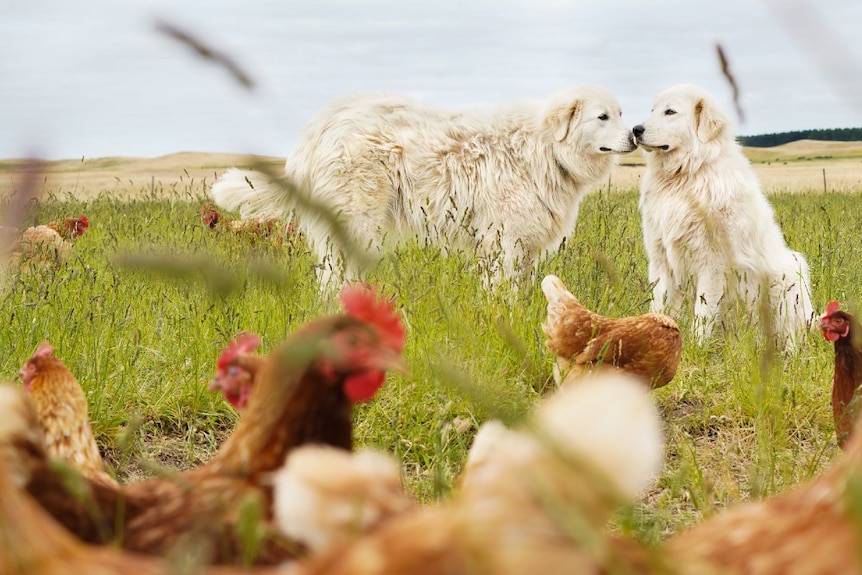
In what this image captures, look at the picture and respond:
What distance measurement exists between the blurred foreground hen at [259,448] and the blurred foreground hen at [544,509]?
1.96ft

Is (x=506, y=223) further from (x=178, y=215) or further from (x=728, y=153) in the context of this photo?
(x=178, y=215)

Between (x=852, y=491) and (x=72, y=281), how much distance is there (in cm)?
543

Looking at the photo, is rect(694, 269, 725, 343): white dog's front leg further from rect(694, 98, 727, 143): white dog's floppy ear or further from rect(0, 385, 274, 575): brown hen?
rect(0, 385, 274, 575): brown hen

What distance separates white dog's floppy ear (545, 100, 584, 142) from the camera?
7.28 m

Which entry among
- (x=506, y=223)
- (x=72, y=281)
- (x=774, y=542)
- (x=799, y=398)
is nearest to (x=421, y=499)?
(x=774, y=542)

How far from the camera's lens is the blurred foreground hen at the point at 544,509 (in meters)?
0.79

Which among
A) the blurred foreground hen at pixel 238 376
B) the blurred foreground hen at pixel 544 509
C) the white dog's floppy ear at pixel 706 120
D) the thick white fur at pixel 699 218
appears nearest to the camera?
the blurred foreground hen at pixel 544 509

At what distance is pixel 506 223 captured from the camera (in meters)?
7.17

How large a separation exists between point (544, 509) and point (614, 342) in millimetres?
3125

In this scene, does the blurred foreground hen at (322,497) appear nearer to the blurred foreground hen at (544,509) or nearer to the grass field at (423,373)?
the blurred foreground hen at (544,509)

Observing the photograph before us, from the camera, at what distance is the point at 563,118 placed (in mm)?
7324

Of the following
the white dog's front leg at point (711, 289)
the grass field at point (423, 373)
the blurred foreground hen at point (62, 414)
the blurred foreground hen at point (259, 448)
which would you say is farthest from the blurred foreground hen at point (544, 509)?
the white dog's front leg at point (711, 289)

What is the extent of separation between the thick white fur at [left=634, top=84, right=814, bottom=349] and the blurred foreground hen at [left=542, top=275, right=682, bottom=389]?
1964 millimetres

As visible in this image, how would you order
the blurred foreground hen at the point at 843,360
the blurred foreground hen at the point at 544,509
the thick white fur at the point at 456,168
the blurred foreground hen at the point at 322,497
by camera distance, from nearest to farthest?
the blurred foreground hen at the point at 544,509 < the blurred foreground hen at the point at 322,497 < the blurred foreground hen at the point at 843,360 < the thick white fur at the point at 456,168
